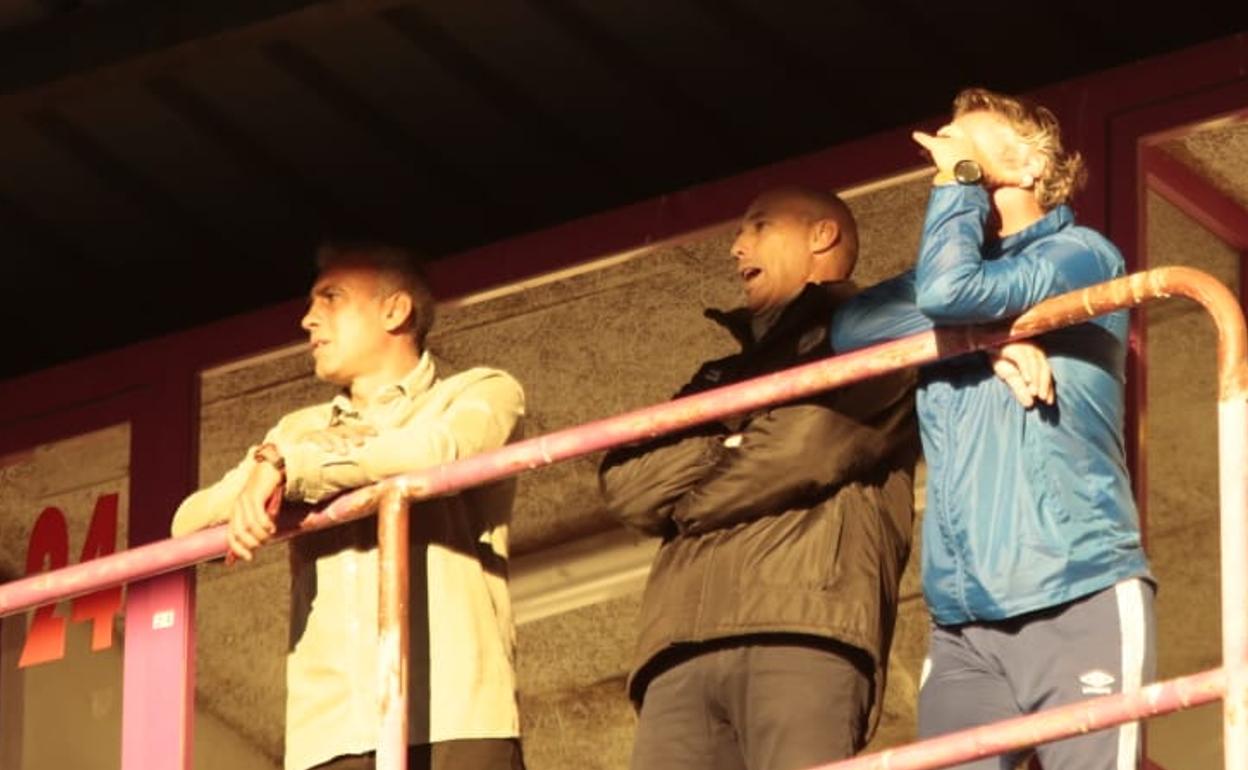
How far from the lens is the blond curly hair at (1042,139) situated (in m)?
9.06

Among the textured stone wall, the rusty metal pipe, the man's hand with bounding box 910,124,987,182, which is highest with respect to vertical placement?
the textured stone wall

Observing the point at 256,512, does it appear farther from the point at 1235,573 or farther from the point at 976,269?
the point at 1235,573

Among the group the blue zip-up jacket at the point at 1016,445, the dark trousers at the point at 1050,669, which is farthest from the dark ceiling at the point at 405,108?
the dark trousers at the point at 1050,669

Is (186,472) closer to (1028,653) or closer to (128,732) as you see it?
(128,732)

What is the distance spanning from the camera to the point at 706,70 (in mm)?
11344

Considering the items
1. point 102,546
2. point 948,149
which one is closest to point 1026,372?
point 948,149

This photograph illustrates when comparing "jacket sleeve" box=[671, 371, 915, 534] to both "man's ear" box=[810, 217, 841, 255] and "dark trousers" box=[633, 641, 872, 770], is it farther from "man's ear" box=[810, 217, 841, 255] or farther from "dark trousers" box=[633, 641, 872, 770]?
"man's ear" box=[810, 217, 841, 255]

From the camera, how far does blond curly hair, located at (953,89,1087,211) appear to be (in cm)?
906

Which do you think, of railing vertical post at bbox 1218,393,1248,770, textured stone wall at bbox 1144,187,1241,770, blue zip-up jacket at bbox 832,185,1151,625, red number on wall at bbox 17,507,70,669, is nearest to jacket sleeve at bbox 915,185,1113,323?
blue zip-up jacket at bbox 832,185,1151,625

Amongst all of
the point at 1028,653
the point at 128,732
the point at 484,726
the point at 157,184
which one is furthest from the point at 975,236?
the point at 157,184

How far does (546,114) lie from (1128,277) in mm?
3495

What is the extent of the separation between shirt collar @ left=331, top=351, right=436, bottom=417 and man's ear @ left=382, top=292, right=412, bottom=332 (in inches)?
5.1

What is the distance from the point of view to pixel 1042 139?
9.09 m

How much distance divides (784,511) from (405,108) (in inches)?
114
